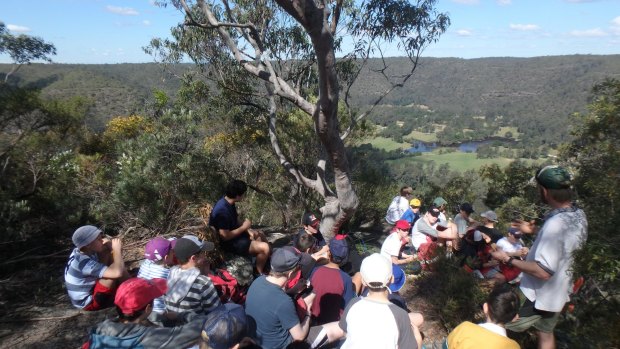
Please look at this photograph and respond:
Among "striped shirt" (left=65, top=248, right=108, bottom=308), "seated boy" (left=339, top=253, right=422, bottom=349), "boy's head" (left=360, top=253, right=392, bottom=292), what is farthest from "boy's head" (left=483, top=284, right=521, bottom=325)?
"striped shirt" (left=65, top=248, right=108, bottom=308)

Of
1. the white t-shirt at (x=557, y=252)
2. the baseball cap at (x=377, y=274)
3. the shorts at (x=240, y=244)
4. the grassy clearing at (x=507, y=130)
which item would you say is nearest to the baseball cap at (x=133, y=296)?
the baseball cap at (x=377, y=274)

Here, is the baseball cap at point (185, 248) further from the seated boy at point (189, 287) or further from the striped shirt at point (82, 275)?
the striped shirt at point (82, 275)

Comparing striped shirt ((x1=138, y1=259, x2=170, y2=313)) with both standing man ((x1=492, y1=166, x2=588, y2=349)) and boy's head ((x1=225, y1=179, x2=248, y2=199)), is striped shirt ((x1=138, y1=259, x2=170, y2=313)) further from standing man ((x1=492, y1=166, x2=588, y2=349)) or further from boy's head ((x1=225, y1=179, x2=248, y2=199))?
standing man ((x1=492, y1=166, x2=588, y2=349))

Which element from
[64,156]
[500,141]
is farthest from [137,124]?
[500,141]

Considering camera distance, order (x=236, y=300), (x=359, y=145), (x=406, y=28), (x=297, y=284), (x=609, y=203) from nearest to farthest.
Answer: (x=609, y=203) < (x=297, y=284) < (x=236, y=300) < (x=406, y=28) < (x=359, y=145)

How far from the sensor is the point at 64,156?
6793 millimetres

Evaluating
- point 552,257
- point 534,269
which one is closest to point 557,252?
point 552,257

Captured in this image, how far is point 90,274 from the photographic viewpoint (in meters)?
3.15

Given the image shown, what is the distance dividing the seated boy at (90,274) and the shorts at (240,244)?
1281mm

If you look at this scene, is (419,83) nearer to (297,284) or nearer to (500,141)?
(500,141)

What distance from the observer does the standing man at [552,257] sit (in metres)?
2.27

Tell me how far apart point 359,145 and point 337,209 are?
6.13 m

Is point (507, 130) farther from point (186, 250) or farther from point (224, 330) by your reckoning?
point (224, 330)

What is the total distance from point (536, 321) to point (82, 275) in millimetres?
3310
